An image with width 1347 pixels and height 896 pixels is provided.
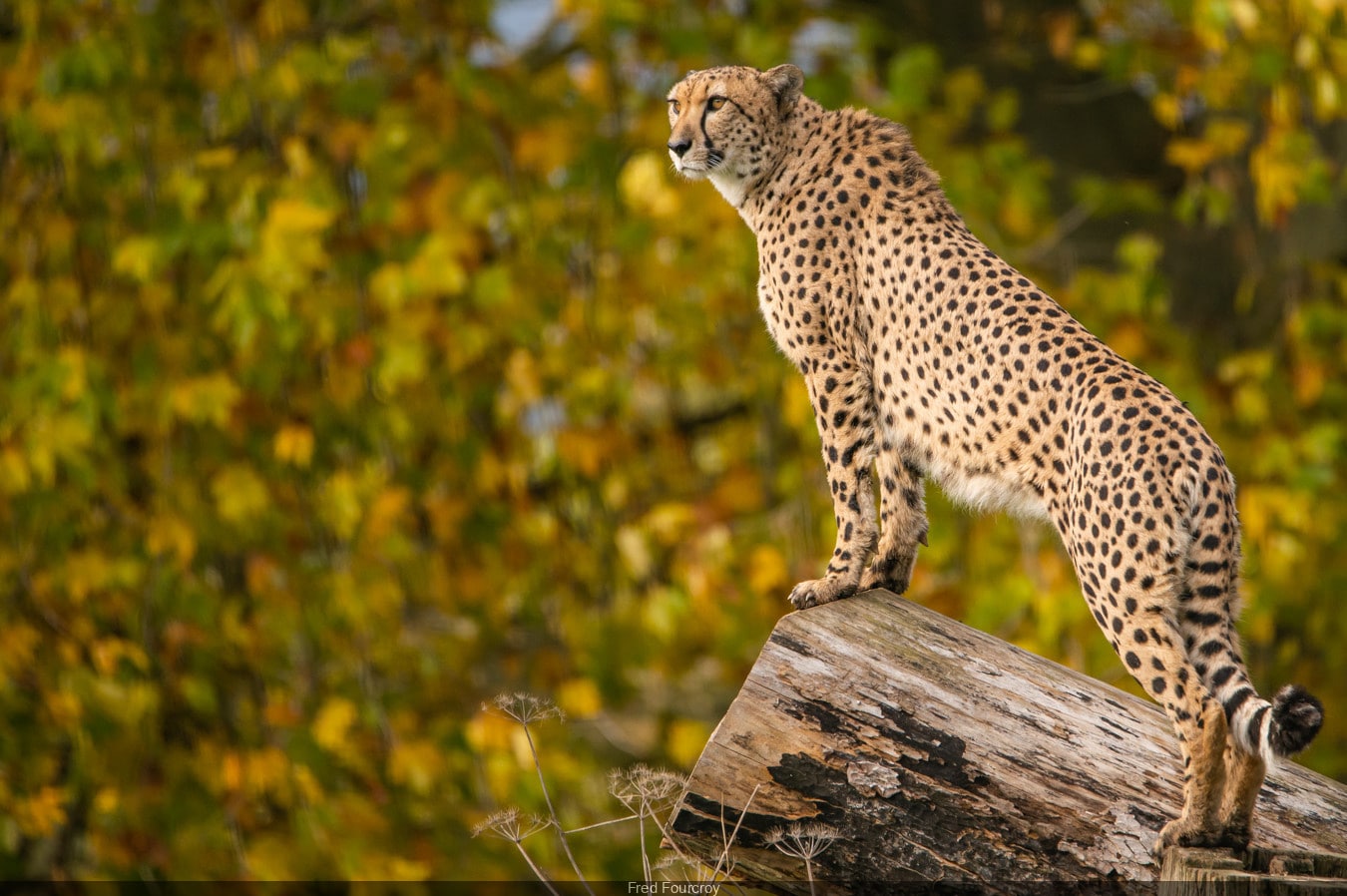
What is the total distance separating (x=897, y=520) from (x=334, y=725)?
645 centimetres

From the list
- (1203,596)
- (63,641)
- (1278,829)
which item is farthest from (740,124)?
(63,641)

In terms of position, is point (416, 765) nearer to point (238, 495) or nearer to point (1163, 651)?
point (238, 495)

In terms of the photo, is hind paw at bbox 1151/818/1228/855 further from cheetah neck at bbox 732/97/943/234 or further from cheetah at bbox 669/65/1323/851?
cheetah neck at bbox 732/97/943/234

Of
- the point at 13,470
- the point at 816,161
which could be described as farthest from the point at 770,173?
the point at 13,470

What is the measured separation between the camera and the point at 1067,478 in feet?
14.0

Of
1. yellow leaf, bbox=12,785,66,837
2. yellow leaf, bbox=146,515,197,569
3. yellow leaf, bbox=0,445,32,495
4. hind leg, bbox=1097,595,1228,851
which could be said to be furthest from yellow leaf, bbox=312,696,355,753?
hind leg, bbox=1097,595,1228,851

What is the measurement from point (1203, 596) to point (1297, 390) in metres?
7.28

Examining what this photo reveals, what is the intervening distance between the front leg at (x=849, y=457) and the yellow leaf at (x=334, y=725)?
6.40 m

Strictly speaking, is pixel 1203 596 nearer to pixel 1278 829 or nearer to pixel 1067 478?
pixel 1067 478

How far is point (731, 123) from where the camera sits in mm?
5105

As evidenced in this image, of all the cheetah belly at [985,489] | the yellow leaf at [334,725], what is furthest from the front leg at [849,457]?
the yellow leaf at [334,725]

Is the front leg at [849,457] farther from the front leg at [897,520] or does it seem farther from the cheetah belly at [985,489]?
the cheetah belly at [985,489]

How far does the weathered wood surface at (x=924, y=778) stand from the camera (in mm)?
4043

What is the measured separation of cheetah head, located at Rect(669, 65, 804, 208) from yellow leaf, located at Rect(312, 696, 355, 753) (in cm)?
640
